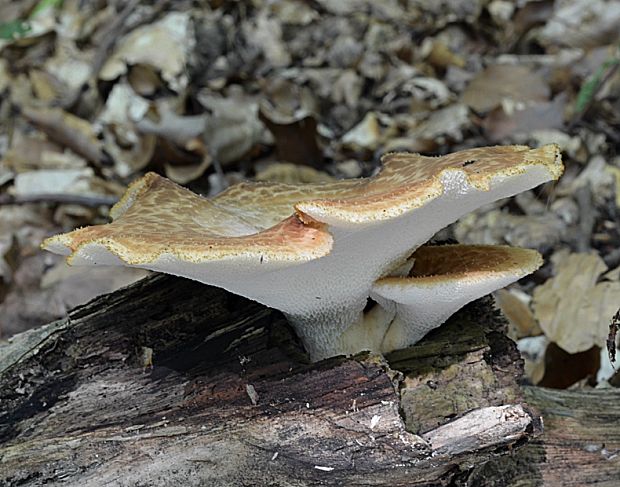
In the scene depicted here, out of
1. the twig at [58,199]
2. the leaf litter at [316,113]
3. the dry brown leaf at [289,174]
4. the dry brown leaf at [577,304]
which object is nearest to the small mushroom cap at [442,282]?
the leaf litter at [316,113]

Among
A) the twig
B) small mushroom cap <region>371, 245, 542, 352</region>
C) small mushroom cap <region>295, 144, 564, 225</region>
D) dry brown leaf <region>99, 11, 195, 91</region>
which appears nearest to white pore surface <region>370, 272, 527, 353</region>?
small mushroom cap <region>371, 245, 542, 352</region>

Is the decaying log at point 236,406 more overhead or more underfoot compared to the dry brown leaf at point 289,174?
more overhead

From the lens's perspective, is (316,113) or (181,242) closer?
(181,242)

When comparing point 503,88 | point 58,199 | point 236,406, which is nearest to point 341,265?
point 236,406

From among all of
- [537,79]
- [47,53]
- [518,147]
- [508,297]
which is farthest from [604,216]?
[47,53]

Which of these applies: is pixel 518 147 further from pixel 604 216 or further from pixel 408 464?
pixel 604 216

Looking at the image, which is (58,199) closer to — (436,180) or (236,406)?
(236,406)

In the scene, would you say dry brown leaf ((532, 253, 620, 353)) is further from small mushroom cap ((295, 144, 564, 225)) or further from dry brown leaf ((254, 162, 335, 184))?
dry brown leaf ((254, 162, 335, 184))

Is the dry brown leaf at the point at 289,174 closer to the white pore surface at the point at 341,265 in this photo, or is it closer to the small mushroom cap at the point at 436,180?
the white pore surface at the point at 341,265
